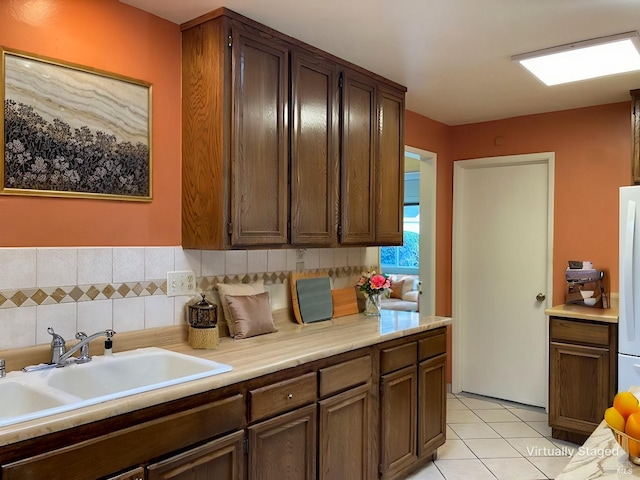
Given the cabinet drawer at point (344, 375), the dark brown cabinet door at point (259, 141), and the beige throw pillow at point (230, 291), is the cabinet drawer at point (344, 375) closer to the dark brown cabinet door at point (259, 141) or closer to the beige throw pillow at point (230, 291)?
the beige throw pillow at point (230, 291)

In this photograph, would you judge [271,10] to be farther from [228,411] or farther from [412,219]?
[412,219]

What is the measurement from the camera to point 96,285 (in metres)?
2.16

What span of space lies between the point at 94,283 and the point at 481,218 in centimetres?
335

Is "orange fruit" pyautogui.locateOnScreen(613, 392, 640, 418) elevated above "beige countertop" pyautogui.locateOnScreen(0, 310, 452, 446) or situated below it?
above

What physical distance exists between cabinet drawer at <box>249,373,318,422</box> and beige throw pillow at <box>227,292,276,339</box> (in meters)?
0.47

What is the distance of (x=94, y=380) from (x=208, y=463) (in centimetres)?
56

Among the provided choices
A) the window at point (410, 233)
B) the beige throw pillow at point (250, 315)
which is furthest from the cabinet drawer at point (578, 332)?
the window at point (410, 233)

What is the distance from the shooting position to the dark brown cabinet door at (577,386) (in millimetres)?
3373

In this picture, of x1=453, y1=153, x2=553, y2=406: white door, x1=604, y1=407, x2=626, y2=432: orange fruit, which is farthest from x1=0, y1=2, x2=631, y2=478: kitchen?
x1=604, y1=407, x2=626, y2=432: orange fruit

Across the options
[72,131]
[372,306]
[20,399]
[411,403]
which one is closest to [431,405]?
[411,403]

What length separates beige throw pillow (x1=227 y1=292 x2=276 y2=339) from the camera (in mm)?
2561

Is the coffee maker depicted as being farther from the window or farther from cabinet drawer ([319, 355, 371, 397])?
the window

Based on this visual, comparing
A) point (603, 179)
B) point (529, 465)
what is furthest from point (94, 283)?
point (603, 179)

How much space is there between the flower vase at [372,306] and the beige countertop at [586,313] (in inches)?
48.8
